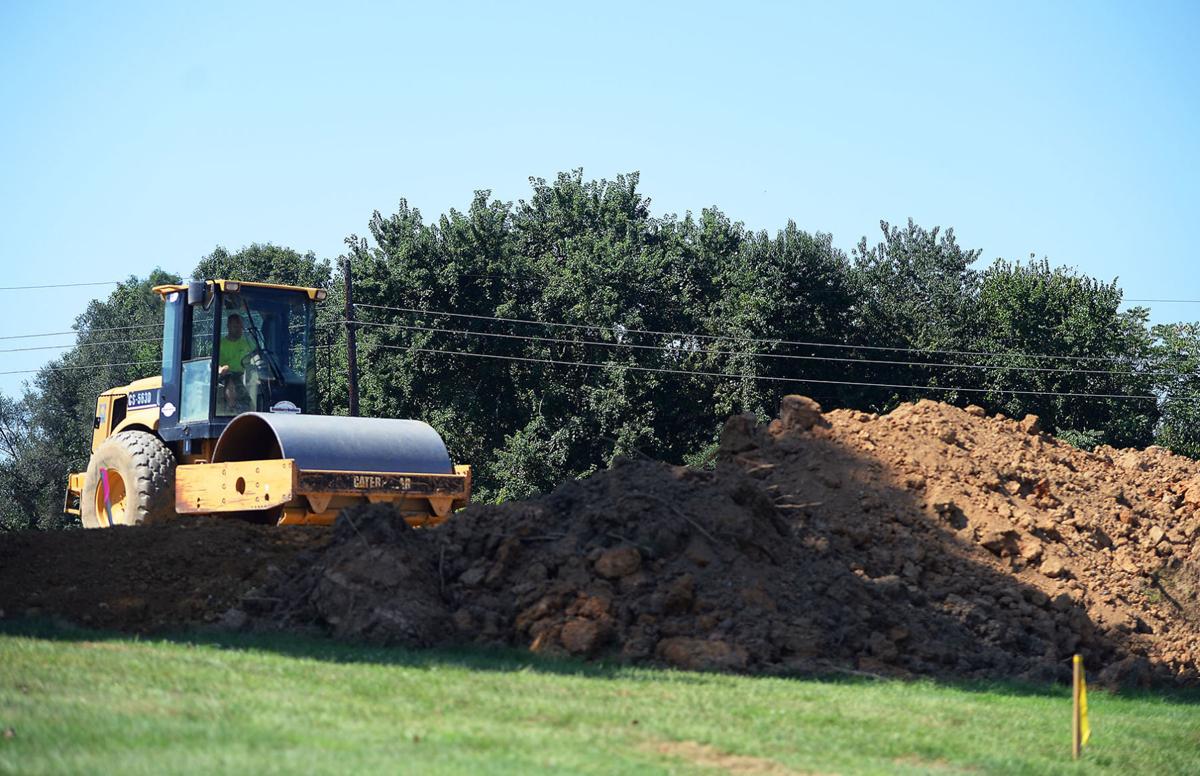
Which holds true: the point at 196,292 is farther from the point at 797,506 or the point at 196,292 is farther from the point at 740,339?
the point at 740,339

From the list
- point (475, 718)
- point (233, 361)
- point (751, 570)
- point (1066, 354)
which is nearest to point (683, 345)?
point (1066, 354)

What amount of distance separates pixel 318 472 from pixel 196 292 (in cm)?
403

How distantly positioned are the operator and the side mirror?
515mm

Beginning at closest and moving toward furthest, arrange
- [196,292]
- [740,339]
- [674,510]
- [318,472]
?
[674,510], [318,472], [196,292], [740,339]

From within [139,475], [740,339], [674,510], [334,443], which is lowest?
[674,510]

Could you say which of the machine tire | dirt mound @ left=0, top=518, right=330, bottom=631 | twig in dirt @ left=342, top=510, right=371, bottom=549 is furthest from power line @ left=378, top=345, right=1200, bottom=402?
twig in dirt @ left=342, top=510, right=371, bottom=549

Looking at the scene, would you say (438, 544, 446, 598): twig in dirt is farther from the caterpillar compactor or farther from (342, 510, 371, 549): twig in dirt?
the caterpillar compactor

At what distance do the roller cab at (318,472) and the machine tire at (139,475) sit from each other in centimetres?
51

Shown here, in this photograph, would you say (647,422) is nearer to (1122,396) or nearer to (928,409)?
(1122,396)

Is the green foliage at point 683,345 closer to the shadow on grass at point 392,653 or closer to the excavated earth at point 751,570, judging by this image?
the excavated earth at point 751,570

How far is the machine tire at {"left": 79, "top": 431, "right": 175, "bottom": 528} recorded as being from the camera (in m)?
16.5

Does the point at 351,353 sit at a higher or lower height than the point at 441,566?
higher

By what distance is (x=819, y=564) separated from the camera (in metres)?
14.2

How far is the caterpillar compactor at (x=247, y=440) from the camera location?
14.9 m
